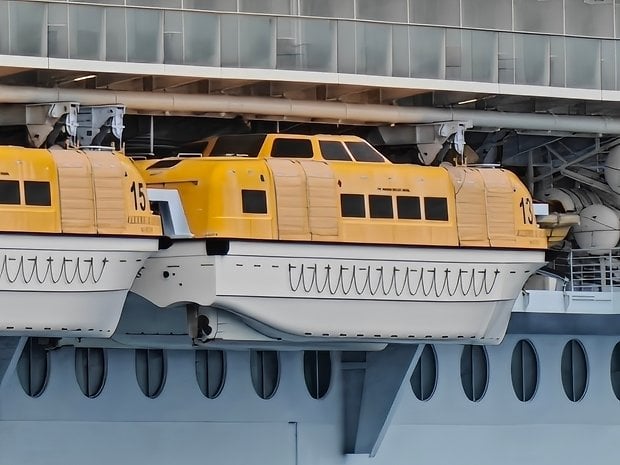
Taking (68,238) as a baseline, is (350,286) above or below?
below

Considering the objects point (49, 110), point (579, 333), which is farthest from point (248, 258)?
point (579, 333)

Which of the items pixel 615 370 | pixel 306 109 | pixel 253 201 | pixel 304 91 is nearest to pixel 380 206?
pixel 253 201

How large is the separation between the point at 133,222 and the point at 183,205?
1.48 meters

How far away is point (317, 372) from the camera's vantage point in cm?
4509

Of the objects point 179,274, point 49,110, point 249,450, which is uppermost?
point 49,110

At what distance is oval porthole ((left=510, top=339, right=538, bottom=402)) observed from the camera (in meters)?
47.6

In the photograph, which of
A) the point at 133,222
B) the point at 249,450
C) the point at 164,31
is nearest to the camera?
the point at 133,222

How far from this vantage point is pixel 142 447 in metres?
42.8

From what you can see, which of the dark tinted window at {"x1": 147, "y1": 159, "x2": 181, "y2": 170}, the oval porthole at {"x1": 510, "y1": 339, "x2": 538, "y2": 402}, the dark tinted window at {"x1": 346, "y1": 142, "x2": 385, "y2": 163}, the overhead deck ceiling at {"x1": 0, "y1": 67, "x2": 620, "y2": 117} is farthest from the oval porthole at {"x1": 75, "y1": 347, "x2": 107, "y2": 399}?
the oval porthole at {"x1": 510, "y1": 339, "x2": 538, "y2": 402}

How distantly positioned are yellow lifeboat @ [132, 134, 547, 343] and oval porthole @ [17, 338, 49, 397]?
10.7 ft

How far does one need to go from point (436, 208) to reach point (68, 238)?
671cm

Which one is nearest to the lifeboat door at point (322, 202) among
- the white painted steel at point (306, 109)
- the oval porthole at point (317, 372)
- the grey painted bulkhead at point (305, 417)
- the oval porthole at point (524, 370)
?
the white painted steel at point (306, 109)

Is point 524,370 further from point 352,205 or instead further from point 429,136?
point 352,205

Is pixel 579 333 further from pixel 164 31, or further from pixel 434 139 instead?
pixel 164 31
